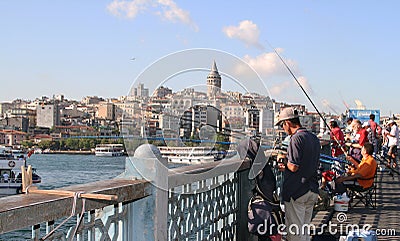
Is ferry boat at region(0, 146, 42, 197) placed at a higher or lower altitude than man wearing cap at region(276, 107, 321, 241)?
lower

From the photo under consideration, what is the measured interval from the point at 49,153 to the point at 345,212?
10153 cm

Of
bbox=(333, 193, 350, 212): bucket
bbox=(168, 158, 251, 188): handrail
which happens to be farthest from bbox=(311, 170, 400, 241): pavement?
bbox=(168, 158, 251, 188): handrail

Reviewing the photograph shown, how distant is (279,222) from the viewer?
18.8ft

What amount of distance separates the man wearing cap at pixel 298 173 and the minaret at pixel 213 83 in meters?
1.12

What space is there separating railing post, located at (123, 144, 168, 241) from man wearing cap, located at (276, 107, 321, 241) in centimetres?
203

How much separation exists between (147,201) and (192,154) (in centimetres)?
113

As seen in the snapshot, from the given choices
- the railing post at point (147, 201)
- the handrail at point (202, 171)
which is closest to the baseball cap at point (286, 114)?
the handrail at point (202, 171)

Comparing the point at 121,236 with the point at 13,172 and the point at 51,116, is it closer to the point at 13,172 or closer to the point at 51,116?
the point at 13,172

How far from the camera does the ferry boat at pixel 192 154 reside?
4405 millimetres

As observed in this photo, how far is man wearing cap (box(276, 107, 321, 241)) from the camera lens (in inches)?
220

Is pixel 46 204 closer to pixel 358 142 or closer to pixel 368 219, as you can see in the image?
pixel 368 219

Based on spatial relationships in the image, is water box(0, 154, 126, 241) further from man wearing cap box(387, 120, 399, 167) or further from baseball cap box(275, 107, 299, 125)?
baseball cap box(275, 107, 299, 125)

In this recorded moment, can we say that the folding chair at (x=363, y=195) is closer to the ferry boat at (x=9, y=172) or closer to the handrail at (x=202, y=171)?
the handrail at (x=202, y=171)

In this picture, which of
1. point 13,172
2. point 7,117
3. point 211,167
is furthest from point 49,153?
point 211,167
